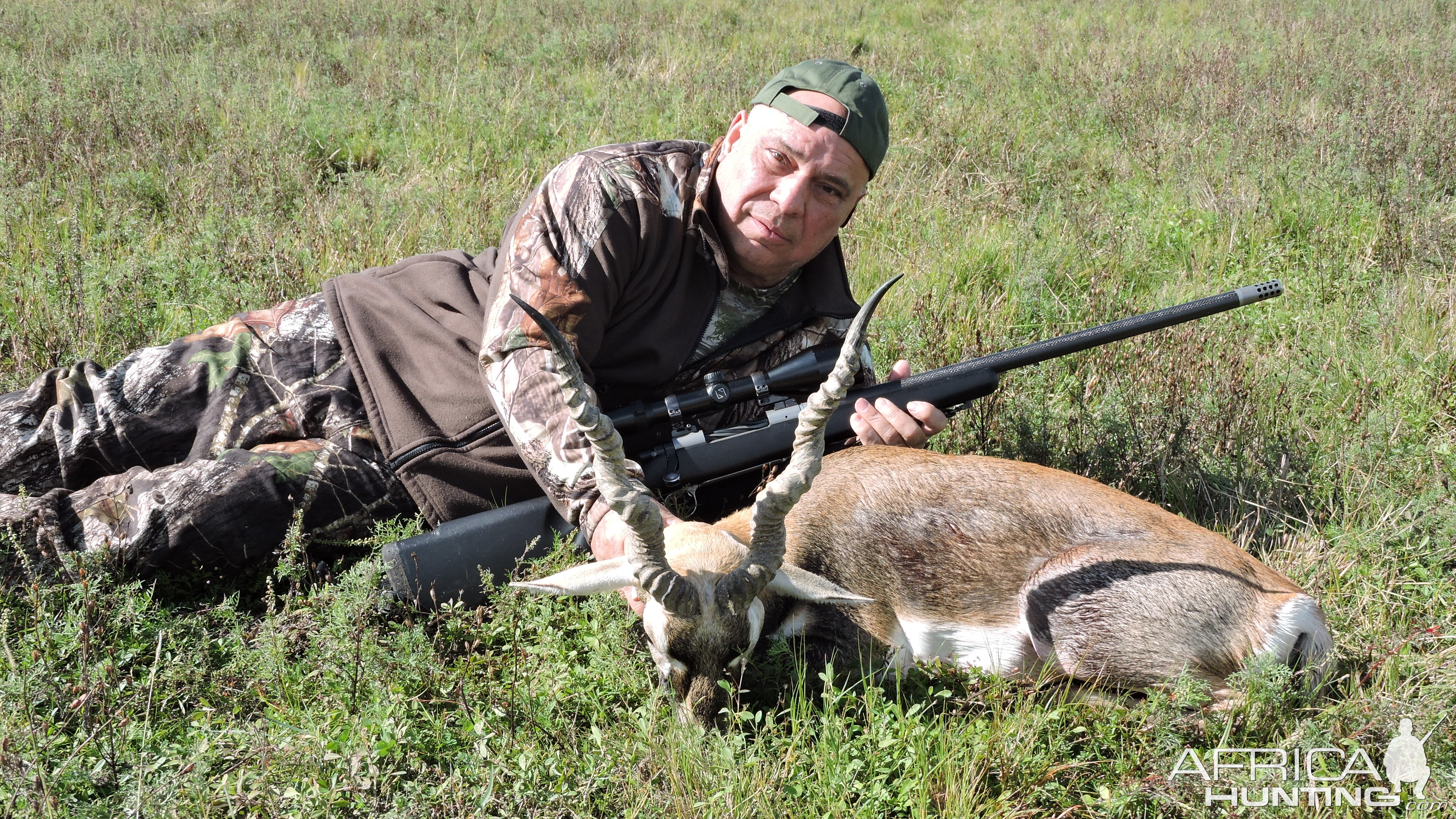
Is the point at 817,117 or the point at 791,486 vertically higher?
the point at 817,117

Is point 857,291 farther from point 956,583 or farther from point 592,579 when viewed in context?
point 592,579

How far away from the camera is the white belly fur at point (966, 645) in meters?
4.15

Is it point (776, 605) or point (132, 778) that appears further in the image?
point (776, 605)

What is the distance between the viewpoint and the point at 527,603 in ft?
13.7

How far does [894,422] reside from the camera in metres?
4.84

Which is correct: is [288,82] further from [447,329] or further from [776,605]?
[776,605]

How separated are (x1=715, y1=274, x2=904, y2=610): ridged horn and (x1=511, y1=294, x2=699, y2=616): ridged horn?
0.58ft

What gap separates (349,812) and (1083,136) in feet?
30.0

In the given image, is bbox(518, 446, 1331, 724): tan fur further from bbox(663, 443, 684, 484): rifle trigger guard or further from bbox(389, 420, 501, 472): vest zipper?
bbox(389, 420, 501, 472): vest zipper

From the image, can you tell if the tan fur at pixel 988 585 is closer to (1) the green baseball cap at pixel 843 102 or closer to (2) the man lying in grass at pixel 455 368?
(2) the man lying in grass at pixel 455 368

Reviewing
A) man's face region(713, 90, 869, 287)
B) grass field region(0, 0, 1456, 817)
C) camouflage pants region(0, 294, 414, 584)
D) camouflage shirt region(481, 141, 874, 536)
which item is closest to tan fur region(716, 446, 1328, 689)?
grass field region(0, 0, 1456, 817)

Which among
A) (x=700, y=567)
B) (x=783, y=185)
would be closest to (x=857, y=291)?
(x=783, y=185)

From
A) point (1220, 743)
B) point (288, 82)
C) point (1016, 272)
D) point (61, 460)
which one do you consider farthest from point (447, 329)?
point (288, 82)

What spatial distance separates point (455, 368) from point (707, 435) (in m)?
1.22
